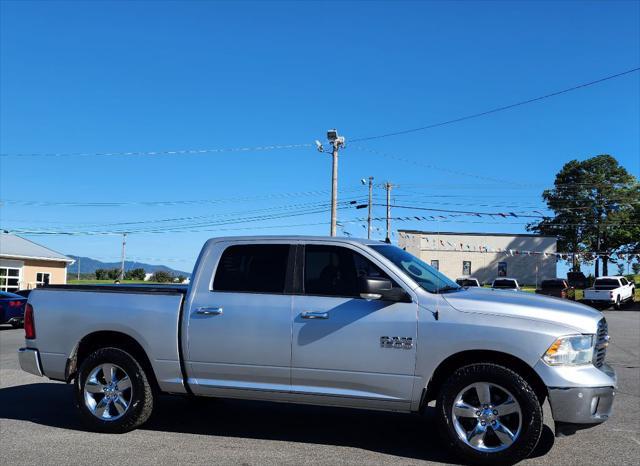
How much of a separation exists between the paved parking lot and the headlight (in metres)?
0.89

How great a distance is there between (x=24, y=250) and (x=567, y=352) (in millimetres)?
41050

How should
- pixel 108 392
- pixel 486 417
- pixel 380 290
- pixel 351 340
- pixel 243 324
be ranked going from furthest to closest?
pixel 108 392 < pixel 243 324 < pixel 351 340 < pixel 380 290 < pixel 486 417

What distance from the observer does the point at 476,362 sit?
484 centimetres

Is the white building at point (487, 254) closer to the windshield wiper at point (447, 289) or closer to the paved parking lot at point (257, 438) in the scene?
the paved parking lot at point (257, 438)

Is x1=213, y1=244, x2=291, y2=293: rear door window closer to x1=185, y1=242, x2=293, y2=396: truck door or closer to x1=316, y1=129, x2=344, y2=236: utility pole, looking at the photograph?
x1=185, y1=242, x2=293, y2=396: truck door

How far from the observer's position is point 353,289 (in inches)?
205

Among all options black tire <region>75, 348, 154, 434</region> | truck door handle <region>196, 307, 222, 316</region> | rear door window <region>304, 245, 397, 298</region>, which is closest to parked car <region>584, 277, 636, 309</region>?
rear door window <region>304, 245, 397, 298</region>

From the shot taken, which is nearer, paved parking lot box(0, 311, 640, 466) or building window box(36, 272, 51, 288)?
paved parking lot box(0, 311, 640, 466)

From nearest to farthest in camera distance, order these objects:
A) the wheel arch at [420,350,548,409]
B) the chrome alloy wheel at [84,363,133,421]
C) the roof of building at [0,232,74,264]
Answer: the wheel arch at [420,350,548,409], the chrome alloy wheel at [84,363,133,421], the roof of building at [0,232,74,264]

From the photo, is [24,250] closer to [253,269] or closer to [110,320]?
[110,320]

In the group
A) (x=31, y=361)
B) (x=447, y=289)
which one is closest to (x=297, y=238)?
(x=447, y=289)

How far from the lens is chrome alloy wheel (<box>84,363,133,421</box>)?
566 cm

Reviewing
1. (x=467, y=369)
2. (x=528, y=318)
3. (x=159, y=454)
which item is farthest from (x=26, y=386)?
(x=528, y=318)

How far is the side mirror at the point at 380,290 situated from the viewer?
15.6ft
